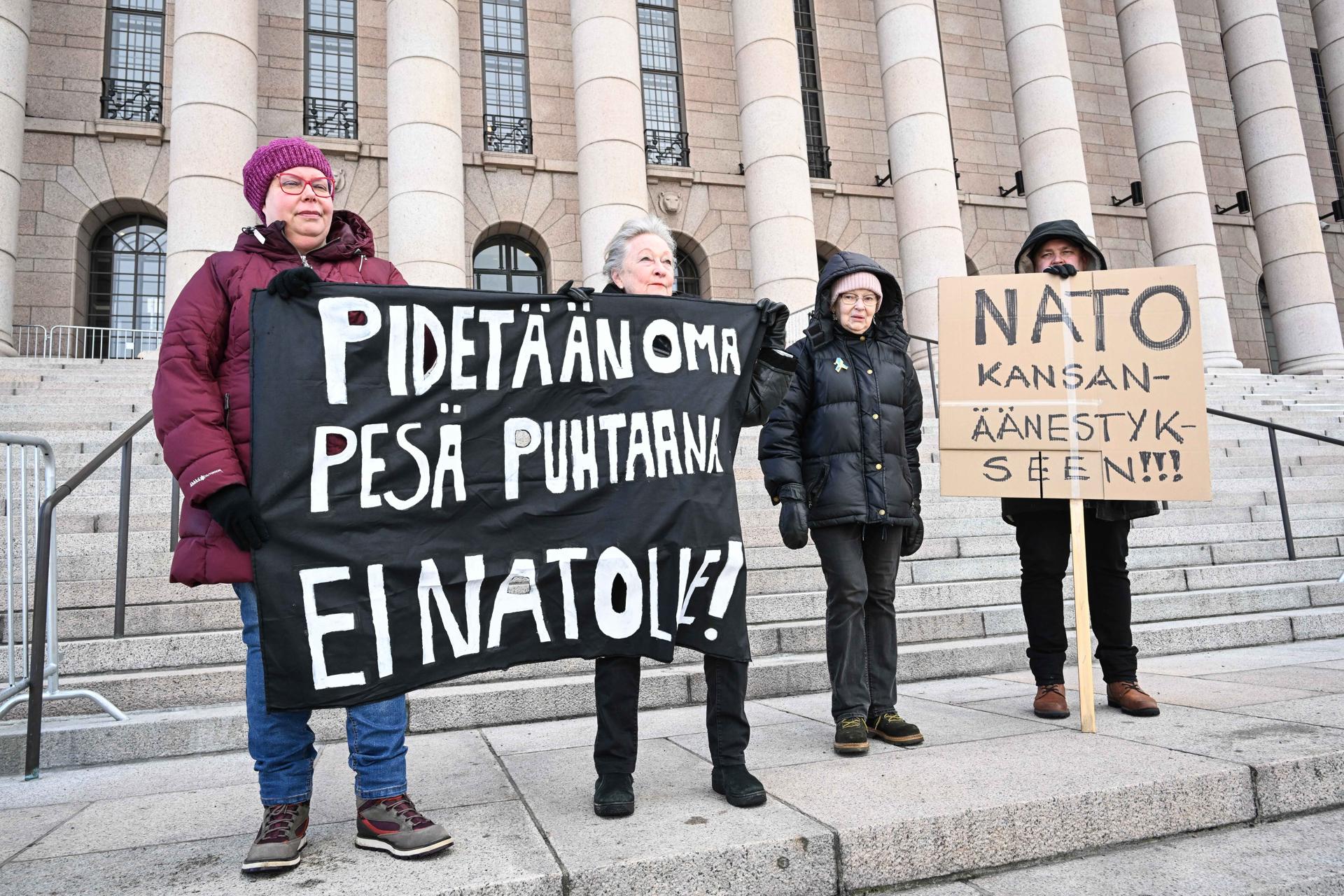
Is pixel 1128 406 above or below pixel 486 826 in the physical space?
above

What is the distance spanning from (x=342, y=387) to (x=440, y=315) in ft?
1.30

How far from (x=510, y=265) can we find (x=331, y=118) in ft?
14.4

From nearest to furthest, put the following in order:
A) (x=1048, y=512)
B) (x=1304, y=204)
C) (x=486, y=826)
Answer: (x=486, y=826)
(x=1048, y=512)
(x=1304, y=204)

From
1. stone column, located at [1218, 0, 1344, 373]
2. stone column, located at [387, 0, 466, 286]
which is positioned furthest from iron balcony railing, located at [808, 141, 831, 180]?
stone column, located at [387, 0, 466, 286]

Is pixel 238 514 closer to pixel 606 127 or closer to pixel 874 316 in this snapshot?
pixel 874 316

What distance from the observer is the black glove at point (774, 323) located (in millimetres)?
3406

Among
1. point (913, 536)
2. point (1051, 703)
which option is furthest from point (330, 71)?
point (1051, 703)

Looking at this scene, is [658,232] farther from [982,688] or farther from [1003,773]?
[982,688]

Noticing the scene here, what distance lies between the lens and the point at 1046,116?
16.8 metres

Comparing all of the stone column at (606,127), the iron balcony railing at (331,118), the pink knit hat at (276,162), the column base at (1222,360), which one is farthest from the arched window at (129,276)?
the column base at (1222,360)

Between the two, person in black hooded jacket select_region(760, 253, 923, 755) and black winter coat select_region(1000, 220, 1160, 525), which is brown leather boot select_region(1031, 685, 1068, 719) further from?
black winter coat select_region(1000, 220, 1160, 525)

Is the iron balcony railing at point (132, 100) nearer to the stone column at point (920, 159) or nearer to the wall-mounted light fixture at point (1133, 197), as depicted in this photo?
the stone column at point (920, 159)

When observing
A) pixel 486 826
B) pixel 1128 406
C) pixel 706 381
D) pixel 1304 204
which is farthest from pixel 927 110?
pixel 486 826

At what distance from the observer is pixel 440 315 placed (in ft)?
9.63
